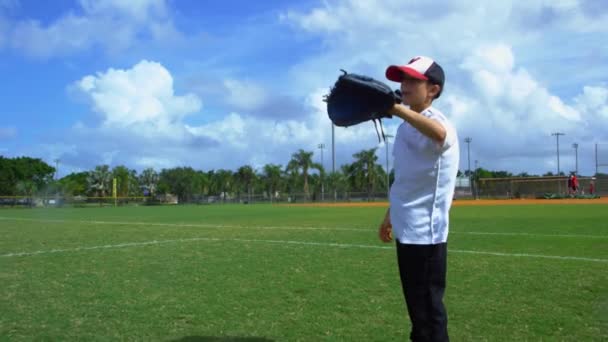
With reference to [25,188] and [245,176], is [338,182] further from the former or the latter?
[25,188]

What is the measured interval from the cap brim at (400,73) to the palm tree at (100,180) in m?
115

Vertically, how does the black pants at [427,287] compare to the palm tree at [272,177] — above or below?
below

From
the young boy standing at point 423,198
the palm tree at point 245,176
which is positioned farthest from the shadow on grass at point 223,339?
the palm tree at point 245,176

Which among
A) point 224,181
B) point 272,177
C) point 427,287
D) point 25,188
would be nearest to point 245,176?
point 224,181

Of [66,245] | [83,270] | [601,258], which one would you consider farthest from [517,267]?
[66,245]

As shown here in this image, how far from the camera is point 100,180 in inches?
4395

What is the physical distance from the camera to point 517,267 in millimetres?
7738

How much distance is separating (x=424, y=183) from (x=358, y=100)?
1.98 ft

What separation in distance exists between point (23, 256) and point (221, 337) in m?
7.24

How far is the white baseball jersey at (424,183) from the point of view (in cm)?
292

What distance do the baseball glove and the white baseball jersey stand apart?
0.91ft

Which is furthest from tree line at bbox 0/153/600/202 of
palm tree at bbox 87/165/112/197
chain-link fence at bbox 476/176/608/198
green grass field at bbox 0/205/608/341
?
green grass field at bbox 0/205/608/341

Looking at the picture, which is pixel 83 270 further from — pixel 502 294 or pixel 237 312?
pixel 502 294

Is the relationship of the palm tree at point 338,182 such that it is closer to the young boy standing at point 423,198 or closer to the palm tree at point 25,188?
the palm tree at point 25,188
